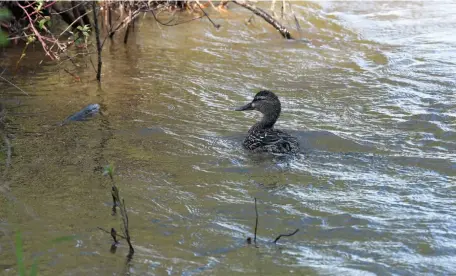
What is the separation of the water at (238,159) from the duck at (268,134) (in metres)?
0.16

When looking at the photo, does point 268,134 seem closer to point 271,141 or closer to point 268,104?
point 271,141

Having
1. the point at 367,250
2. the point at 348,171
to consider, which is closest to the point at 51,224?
the point at 367,250

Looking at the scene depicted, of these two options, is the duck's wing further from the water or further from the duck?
the water

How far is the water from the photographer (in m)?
5.49

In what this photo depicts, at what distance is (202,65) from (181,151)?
405 cm

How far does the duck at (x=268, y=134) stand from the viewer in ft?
26.2

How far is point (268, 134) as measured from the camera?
→ 823 cm

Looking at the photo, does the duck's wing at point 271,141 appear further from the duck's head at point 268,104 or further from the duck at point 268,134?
the duck's head at point 268,104

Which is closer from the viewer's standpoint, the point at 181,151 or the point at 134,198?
the point at 134,198

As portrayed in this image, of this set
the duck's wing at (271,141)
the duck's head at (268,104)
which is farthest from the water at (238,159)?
the duck's head at (268,104)

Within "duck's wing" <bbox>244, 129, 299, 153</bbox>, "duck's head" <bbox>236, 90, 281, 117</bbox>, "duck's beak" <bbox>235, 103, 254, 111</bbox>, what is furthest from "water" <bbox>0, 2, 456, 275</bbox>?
"duck's head" <bbox>236, 90, 281, 117</bbox>

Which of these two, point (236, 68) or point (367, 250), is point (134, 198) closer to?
point (367, 250)

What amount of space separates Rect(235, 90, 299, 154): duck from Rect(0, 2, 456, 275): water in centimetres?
16

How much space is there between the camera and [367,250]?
550cm
